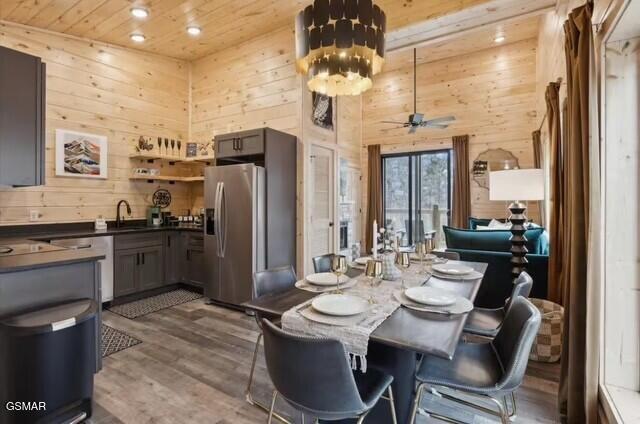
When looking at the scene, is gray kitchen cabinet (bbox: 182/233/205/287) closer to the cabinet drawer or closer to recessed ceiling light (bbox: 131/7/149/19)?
the cabinet drawer

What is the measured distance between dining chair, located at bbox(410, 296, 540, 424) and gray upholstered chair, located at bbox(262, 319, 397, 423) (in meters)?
0.44

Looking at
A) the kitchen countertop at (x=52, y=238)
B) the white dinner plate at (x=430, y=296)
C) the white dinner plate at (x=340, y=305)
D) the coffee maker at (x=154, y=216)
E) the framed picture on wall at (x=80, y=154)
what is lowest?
the white dinner plate at (x=340, y=305)

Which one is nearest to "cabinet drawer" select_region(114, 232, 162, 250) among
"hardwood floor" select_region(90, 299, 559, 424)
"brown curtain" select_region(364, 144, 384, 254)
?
"hardwood floor" select_region(90, 299, 559, 424)

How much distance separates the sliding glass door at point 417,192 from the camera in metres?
6.77

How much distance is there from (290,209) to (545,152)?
3.76 m

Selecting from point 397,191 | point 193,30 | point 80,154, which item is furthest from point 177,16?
point 397,191

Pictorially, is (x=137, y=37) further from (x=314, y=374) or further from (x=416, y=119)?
(x=314, y=374)

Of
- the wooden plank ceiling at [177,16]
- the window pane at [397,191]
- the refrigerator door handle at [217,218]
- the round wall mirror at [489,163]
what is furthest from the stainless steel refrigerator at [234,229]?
the round wall mirror at [489,163]

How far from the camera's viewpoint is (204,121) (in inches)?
209

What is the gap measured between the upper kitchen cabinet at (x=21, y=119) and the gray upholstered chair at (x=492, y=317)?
347cm

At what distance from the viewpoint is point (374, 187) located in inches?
282

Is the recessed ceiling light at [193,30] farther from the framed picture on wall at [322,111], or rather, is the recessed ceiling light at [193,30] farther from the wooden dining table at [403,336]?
the wooden dining table at [403,336]

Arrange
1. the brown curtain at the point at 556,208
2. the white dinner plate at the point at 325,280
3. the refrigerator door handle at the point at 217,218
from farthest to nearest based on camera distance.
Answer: the refrigerator door handle at the point at 217,218 → the brown curtain at the point at 556,208 → the white dinner plate at the point at 325,280

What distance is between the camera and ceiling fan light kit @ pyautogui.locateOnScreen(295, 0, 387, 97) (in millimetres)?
1975
